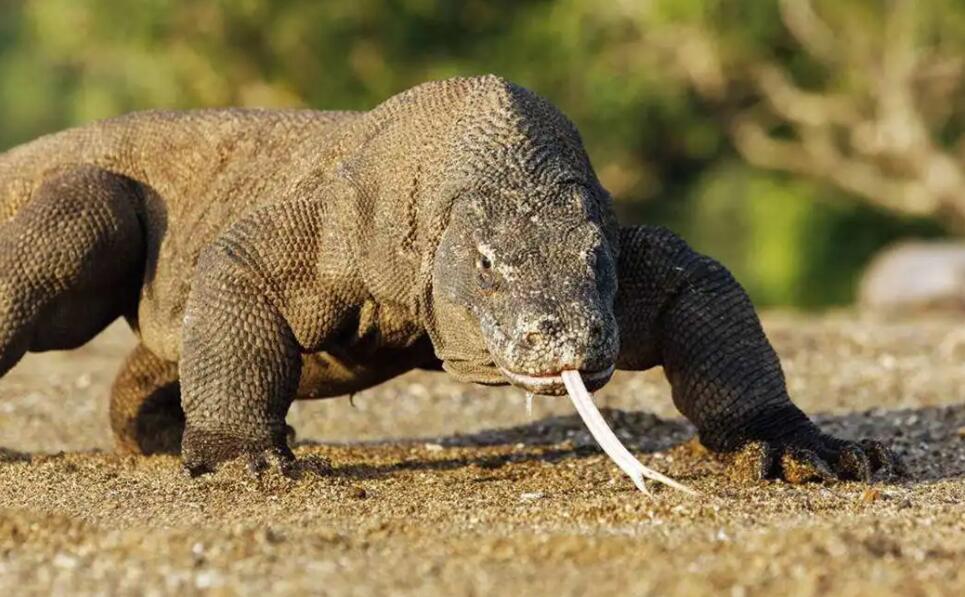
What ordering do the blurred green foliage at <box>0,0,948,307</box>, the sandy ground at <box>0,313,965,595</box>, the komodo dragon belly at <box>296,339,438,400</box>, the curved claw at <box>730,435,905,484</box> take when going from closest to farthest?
1. the sandy ground at <box>0,313,965,595</box>
2. the curved claw at <box>730,435,905,484</box>
3. the komodo dragon belly at <box>296,339,438,400</box>
4. the blurred green foliage at <box>0,0,948,307</box>

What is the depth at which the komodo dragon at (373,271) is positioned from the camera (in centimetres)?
545

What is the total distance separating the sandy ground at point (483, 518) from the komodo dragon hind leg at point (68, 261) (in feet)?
1.72

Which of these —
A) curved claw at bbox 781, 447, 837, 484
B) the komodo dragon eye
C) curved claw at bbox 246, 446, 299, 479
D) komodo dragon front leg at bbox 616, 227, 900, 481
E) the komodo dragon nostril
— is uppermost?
the komodo dragon eye

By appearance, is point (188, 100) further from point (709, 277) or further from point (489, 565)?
point (489, 565)

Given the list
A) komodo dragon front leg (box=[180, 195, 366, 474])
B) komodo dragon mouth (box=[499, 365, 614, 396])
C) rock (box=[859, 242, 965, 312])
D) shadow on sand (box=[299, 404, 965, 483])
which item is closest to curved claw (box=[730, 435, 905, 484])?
shadow on sand (box=[299, 404, 965, 483])

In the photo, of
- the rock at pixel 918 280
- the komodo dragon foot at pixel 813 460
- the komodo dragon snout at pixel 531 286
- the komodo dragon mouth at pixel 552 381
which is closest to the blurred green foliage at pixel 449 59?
the rock at pixel 918 280

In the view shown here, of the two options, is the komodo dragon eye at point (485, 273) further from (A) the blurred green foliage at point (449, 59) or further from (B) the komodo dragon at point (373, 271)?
(A) the blurred green foliage at point (449, 59)

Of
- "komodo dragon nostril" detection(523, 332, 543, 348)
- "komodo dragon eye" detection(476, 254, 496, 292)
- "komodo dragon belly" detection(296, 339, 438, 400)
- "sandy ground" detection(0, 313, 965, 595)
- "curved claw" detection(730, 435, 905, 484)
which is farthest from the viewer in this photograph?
"komodo dragon belly" detection(296, 339, 438, 400)

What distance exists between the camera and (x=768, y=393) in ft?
21.0

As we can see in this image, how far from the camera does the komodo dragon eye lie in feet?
17.7

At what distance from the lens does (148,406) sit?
26.2 feet

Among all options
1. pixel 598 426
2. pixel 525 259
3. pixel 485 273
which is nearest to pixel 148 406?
pixel 485 273

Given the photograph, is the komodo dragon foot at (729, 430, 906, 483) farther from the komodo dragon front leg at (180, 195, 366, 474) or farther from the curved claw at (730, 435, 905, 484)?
the komodo dragon front leg at (180, 195, 366, 474)

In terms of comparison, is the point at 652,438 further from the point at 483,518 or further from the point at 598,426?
the point at 598,426
